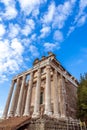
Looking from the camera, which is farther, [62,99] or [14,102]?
[14,102]

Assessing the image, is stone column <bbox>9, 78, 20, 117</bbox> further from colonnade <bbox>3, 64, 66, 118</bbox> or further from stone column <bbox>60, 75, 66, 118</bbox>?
stone column <bbox>60, 75, 66, 118</bbox>

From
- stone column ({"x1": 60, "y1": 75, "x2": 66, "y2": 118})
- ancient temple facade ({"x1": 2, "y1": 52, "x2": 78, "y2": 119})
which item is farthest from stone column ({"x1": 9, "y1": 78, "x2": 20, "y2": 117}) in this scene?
stone column ({"x1": 60, "y1": 75, "x2": 66, "y2": 118})

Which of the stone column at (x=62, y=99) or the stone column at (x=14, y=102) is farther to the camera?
the stone column at (x=14, y=102)

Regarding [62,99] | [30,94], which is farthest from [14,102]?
[62,99]

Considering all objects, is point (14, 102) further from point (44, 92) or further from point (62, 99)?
point (62, 99)

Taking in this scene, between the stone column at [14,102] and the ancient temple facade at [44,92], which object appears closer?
the ancient temple facade at [44,92]

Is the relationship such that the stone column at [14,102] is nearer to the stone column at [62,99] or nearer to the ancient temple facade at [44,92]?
the ancient temple facade at [44,92]

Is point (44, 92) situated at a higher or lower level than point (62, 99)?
higher

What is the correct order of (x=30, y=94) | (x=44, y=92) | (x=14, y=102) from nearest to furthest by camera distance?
(x=30, y=94) → (x=14, y=102) → (x=44, y=92)

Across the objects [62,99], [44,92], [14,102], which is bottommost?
[14,102]

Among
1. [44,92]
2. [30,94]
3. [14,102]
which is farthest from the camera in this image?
[44,92]

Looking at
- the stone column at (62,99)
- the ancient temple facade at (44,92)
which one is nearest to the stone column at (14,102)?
the ancient temple facade at (44,92)

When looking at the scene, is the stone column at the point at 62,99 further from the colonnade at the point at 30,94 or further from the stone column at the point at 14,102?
the stone column at the point at 14,102

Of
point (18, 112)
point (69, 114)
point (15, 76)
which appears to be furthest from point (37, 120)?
point (15, 76)
